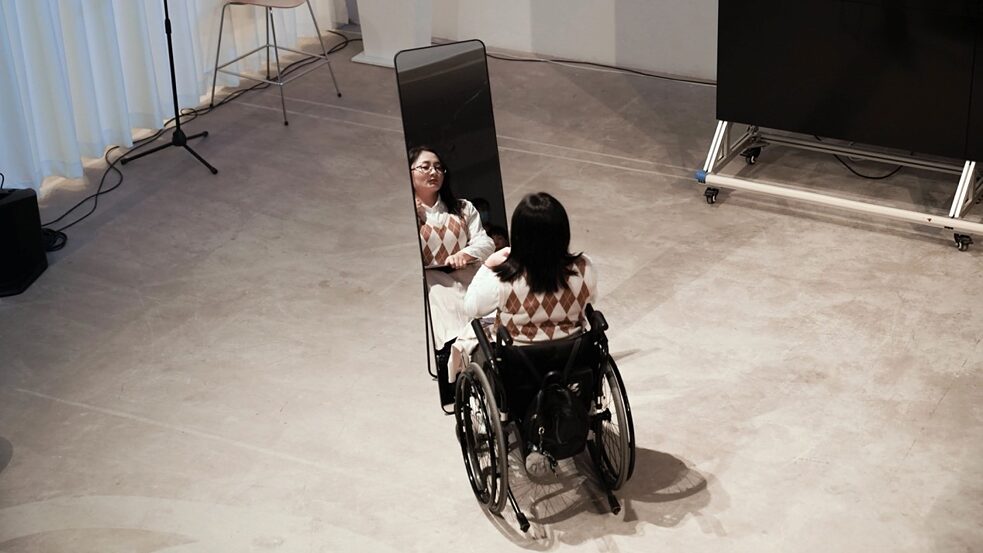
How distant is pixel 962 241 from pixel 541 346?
257 cm

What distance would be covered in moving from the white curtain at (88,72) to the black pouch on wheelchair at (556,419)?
3.49 m

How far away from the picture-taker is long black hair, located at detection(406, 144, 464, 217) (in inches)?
154

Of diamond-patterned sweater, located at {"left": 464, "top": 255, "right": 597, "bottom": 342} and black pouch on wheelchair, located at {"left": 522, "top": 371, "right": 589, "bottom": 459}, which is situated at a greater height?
diamond-patterned sweater, located at {"left": 464, "top": 255, "right": 597, "bottom": 342}

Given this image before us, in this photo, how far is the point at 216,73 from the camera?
6.95 metres

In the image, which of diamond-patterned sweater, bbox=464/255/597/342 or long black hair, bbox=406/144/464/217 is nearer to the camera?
diamond-patterned sweater, bbox=464/255/597/342

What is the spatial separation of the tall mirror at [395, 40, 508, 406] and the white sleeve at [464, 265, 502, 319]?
0.47m

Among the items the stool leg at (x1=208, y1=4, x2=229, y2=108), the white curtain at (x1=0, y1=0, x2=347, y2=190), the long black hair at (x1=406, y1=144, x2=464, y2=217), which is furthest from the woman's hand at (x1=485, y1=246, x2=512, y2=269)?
the stool leg at (x1=208, y1=4, x2=229, y2=108)

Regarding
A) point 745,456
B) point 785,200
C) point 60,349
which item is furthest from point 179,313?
point 785,200

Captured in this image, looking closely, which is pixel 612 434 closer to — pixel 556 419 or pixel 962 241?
pixel 556 419

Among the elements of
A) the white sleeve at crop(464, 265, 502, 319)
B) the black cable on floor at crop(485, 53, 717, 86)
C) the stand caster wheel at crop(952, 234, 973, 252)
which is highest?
the white sleeve at crop(464, 265, 502, 319)

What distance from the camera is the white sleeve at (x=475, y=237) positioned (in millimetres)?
3951

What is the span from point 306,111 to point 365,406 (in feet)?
9.82

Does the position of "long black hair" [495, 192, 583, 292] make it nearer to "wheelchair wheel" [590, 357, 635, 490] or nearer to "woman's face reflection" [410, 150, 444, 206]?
"wheelchair wheel" [590, 357, 635, 490]

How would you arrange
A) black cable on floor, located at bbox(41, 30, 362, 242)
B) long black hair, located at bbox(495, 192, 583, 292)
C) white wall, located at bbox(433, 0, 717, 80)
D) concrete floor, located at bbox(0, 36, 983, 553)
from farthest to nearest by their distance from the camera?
white wall, located at bbox(433, 0, 717, 80) < black cable on floor, located at bbox(41, 30, 362, 242) < concrete floor, located at bbox(0, 36, 983, 553) < long black hair, located at bbox(495, 192, 583, 292)
